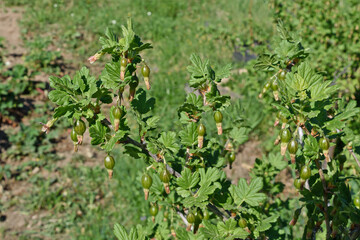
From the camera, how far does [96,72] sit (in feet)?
20.1

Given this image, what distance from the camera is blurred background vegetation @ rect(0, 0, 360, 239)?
3.75m

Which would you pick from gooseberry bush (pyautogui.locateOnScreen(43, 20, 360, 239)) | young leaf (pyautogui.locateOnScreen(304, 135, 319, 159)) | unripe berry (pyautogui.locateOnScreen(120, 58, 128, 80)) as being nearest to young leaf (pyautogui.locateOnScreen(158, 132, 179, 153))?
gooseberry bush (pyautogui.locateOnScreen(43, 20, 360, 239))

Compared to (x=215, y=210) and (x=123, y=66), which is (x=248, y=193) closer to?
(x=215, y=210)

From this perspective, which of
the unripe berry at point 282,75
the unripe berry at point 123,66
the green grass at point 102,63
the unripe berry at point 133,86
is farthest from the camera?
the green grass at point 102,63

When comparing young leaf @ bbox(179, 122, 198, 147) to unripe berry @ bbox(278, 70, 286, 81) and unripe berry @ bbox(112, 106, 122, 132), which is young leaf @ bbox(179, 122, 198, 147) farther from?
unripe berry @ bbox(278, 70, 286, 81)

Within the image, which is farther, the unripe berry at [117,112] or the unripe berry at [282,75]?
the unripe berry at [282,75]

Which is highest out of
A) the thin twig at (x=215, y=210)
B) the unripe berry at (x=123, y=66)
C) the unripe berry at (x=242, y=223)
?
the unripe berry at (x=123, y=66)

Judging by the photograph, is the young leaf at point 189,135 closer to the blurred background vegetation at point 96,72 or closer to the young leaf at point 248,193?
the young leaf at point 248,193

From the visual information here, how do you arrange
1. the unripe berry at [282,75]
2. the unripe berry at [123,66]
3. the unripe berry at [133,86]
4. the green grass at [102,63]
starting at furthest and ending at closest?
the green grass at [102,63]
the unripe berry at [282,75]
the unripe berry at [133,86]
the unripe berry at [123,66]

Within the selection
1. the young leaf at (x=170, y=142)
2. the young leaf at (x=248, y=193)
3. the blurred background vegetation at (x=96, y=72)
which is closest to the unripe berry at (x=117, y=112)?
the young leaf at (x=170, y=142)

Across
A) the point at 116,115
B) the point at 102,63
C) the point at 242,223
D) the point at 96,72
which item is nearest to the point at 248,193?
the point at 242,223

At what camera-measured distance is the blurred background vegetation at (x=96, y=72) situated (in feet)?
12.3

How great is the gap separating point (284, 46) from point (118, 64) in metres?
0.68

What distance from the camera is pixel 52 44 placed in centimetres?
675
